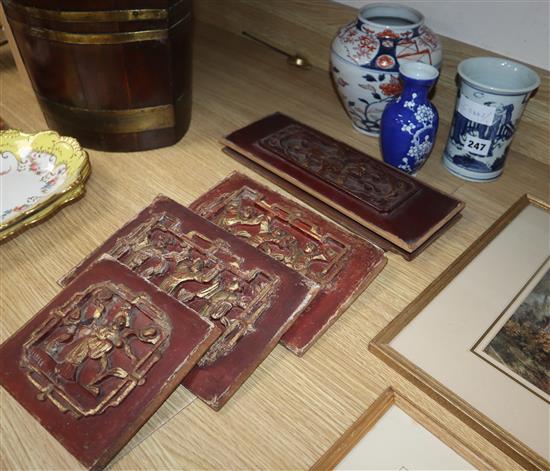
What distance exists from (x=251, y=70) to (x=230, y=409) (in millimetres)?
786

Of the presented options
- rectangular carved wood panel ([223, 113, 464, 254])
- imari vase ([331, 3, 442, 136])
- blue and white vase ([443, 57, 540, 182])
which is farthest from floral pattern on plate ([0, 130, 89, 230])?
blue and white vase ([443, 57, 540, 182])

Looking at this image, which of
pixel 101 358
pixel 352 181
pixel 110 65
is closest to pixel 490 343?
pixel 352 181

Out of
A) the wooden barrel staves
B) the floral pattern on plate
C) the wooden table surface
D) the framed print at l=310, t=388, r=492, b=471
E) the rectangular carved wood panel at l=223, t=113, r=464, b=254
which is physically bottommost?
the wooden table surface

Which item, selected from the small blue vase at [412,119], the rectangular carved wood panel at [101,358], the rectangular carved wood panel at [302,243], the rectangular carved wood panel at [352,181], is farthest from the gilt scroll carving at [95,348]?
the small blue vase at [412,119]

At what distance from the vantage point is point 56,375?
1.71 feet

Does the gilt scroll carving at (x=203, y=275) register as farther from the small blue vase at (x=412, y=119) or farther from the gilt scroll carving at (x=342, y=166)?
the small blue vase at (x=412, y=119)

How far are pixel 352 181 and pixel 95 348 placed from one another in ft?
1.40

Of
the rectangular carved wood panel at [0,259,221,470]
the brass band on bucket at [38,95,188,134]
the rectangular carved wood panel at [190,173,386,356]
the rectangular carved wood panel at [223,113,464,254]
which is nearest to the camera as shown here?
the rectangular carved wood panel at [0,259,221,470]

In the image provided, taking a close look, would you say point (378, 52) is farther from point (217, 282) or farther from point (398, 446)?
point (398, 446)

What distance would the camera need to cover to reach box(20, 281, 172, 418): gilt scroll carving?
1.66ft

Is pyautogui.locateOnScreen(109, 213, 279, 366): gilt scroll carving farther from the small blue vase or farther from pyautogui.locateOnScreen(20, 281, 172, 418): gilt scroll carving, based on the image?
the small blue vase

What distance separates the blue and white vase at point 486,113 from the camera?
0.73 meters

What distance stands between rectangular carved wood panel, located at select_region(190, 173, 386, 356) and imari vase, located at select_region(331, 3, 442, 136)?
24 cm

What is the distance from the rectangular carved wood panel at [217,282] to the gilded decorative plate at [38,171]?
118mm
